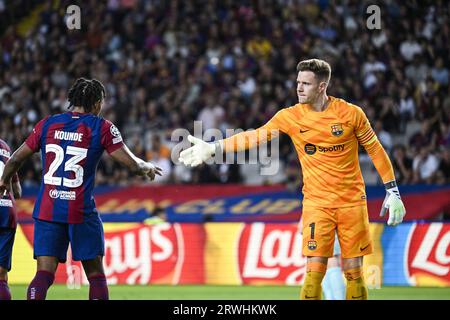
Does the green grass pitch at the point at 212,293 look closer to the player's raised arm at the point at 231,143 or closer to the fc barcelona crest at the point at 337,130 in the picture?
the player's raised arm at the point at 231,143

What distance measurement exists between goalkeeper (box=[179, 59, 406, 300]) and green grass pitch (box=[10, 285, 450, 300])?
3795 mm

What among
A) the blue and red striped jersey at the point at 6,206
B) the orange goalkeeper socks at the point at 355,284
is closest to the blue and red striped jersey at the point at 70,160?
the blue and red striped jersey at the point at 6,206

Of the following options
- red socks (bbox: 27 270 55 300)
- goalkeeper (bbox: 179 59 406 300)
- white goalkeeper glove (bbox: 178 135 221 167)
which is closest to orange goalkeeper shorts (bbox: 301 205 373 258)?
goalkeeper (bbox: 179 59 406 300)

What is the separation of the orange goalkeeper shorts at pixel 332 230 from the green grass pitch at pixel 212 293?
380 centimetres

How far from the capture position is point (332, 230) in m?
8.23

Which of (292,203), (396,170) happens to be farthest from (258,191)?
(396,170)

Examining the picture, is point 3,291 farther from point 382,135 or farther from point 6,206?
point 382,135

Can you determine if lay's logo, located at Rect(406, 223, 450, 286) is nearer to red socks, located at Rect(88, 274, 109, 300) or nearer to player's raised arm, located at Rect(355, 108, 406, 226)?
player's raised arm, located at Rect(355, 108, 406, 226)

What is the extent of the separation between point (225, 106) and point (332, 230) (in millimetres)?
11137

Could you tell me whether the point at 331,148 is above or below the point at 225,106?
below

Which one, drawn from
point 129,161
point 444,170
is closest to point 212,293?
point 129,161

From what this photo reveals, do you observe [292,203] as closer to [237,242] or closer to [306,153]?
[237,242]

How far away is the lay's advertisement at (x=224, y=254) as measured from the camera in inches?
552

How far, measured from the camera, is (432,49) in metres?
19.8
